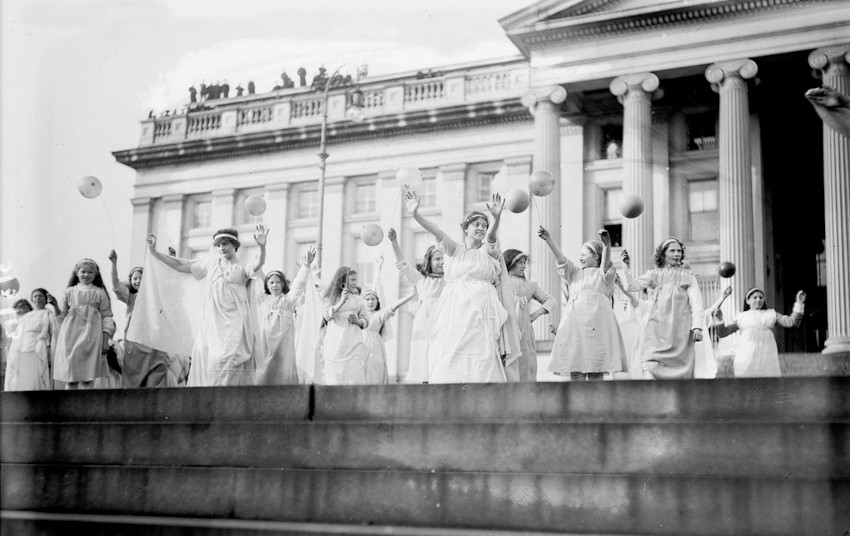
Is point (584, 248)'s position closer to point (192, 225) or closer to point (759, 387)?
point (759, 387)

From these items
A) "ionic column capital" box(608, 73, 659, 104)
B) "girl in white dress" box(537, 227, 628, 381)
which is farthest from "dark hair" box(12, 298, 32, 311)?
"ionic column capital" box(608, 73, 659, 104)

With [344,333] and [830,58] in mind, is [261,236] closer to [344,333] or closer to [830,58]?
[344,333]

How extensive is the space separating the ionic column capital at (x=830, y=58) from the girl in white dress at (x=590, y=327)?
2147cm

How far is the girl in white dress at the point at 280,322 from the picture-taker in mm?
13109

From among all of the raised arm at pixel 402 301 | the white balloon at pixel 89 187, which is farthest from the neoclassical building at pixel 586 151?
the white balloon at pixel 89 187

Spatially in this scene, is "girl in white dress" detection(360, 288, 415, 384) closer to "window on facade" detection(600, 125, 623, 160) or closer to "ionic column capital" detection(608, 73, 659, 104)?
"ionic column capital" detection(608, 73, 659, 104)

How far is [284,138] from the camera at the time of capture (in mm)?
39438

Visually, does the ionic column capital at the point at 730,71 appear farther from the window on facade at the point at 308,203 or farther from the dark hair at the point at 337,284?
the dark hair at the point at 337,284

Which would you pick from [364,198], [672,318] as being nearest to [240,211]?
[364,198]

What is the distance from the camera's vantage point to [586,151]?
3706 cm

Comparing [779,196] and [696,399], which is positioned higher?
[779,196]

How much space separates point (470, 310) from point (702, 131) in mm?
27588

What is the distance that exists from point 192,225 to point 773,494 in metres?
35.2

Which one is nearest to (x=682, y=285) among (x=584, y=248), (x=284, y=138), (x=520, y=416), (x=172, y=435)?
(x=584, y=248)
